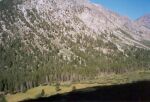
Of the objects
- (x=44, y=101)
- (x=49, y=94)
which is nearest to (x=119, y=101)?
(x=44, y=101)

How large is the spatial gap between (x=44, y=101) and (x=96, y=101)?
3230cm

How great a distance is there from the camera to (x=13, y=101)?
7146 inches

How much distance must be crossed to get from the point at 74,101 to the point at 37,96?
151ft

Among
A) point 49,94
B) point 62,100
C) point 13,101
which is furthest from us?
point 49,94

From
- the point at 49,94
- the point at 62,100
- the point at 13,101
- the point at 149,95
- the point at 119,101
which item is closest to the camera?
the point at 119,101

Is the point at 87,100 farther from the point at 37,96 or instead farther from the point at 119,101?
the point at 37,96

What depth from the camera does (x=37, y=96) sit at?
191250 mm

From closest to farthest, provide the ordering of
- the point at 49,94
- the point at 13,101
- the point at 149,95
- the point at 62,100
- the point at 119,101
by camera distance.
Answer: the point at 119,101 → the point at 149,95 → the point at 62,100 → the point at 13,101 → the point at 49,94

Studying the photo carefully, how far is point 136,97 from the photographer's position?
481ft

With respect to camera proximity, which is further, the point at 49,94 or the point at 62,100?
the point at 49,94

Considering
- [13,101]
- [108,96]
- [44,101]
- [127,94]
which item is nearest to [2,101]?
[44,101]

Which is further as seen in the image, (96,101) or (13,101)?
(13,101)

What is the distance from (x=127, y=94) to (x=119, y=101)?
2097 cm

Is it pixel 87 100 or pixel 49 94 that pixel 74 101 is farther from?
pixel 49 94
